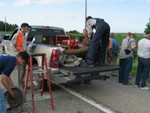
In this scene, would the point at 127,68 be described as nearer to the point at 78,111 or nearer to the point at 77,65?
the point at 77,65

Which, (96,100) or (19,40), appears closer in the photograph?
(96,100)

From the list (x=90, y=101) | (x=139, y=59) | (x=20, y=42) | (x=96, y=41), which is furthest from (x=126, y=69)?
(x=20, y=42)

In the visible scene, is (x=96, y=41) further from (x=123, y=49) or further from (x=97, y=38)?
(x=123, y=49)

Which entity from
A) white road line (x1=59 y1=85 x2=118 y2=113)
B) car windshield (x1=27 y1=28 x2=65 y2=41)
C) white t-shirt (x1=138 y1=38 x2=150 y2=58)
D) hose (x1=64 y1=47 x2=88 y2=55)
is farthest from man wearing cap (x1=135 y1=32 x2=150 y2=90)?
car windshield (x1=27 y1=28 x2=65 y2=41)

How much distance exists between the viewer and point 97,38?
610cm

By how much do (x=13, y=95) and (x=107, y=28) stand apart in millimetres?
3388

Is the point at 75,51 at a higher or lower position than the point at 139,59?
higher

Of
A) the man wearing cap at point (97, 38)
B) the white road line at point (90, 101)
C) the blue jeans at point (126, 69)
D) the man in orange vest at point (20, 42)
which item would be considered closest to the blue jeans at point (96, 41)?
the man wearing cap at point (97, 38)

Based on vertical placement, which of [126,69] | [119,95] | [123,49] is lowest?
[119,95]

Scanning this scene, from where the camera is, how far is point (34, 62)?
6535 millimetres

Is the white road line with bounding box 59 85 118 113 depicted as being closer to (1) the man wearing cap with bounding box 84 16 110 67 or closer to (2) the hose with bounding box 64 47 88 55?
(1) the man wearing cap with bounding box 84 16 110 67

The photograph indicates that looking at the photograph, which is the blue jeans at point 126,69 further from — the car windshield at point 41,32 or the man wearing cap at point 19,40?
the man wearing cap at point 19,40

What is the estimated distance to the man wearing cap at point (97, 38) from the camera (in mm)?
6059

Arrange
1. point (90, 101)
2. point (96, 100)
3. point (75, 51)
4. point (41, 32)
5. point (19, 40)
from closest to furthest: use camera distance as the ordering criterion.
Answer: point (90, 101), point (96, 100), point (75, 51), point (19, 40), point (41, 32)
